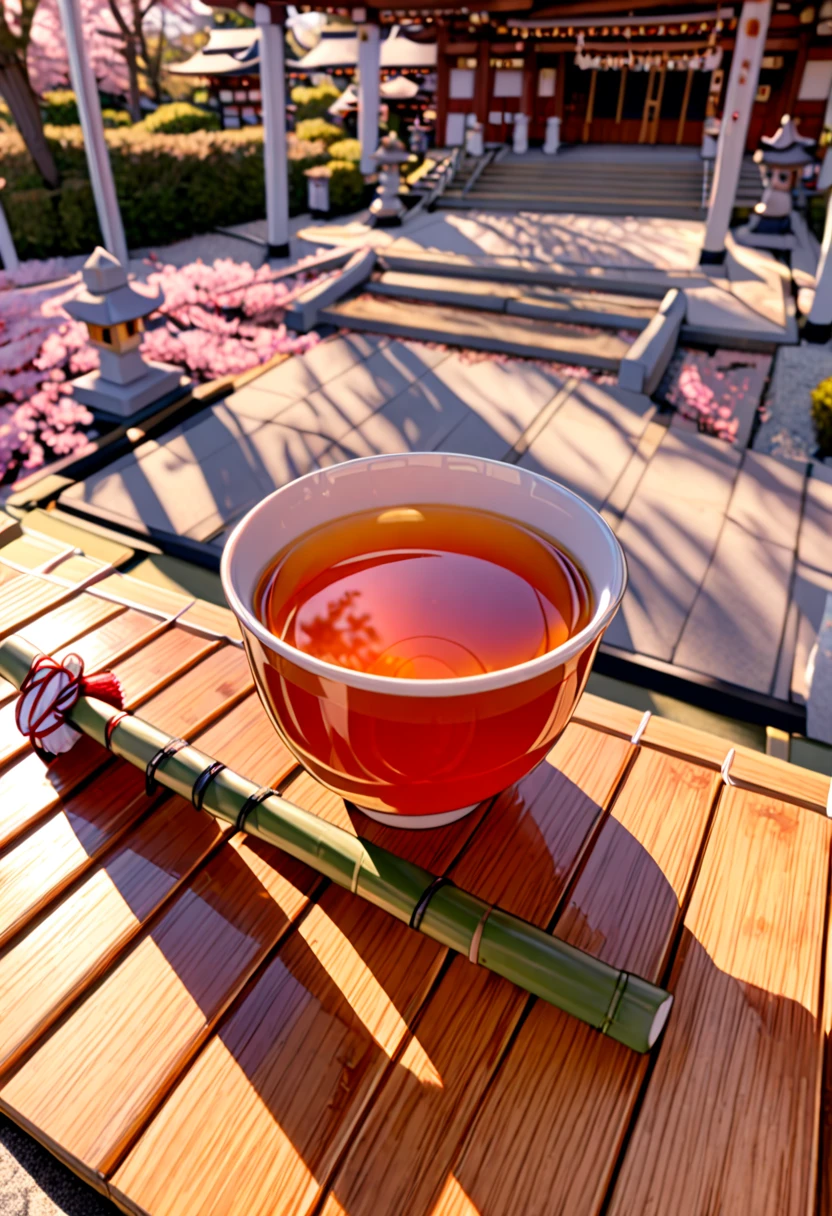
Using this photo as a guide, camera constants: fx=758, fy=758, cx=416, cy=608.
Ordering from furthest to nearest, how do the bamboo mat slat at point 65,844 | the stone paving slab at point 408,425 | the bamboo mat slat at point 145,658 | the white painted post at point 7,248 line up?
1. the white painted post at point 7,248
2. the stone paving slab at point 408,425
3. the bamboo mat slat at point 145,658
4. the bamboo mat slat at point 65,844

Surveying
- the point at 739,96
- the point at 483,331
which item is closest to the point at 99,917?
the point at 483,331

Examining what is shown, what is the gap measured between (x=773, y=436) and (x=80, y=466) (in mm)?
4948

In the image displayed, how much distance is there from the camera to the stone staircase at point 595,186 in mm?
12750

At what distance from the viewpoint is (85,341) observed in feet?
20.9

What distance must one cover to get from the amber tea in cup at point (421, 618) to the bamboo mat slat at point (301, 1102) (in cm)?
11

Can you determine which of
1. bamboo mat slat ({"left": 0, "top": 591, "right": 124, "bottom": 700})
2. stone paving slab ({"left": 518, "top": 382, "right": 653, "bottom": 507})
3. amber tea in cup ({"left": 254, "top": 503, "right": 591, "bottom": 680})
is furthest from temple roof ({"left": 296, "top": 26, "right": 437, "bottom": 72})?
amber tea in cup ({"left": 254, "top": 503, "right": 591, "bottom": 680})

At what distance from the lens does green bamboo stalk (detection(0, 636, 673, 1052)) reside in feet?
2.47

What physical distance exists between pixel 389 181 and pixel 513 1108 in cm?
1295

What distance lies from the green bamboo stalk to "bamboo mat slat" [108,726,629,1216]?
50mm

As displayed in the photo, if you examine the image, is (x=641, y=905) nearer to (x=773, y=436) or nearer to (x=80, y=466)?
(x=80, y=466)

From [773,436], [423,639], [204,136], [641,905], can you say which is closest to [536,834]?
[641,905]

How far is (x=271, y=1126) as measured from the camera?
0.71 m

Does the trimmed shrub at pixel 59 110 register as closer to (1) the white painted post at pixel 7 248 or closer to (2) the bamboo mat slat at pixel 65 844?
(1) the white painted post at pixel 7 248

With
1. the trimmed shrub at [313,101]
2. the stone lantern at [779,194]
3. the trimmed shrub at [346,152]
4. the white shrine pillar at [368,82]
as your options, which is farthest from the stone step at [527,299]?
the trimmed shrub at [313,101]
